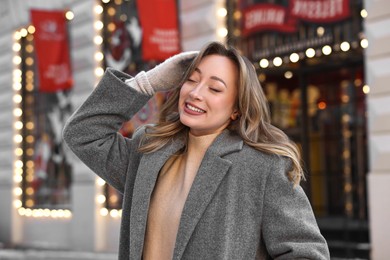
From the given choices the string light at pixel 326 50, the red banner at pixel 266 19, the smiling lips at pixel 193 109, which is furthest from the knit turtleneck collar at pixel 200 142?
the red banner at pixel 266 19

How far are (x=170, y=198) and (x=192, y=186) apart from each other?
0.34 feet

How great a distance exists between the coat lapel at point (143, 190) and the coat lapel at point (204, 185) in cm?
14

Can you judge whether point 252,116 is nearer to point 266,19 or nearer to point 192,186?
point 192,186

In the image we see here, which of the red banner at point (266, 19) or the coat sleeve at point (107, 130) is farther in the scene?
the red banner at point (266, 19)

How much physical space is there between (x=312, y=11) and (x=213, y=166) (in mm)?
6659

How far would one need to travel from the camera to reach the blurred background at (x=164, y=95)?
8.36 metres

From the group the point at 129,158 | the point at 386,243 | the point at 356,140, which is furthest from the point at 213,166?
the point at 356,140

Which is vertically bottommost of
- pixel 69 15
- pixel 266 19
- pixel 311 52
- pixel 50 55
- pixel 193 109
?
pixel 193 109

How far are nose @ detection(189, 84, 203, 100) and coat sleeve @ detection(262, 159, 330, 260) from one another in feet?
1.06

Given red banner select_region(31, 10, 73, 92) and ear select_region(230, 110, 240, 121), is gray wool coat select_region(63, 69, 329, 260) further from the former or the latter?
red banner select_region(31, 10, 73, 92)

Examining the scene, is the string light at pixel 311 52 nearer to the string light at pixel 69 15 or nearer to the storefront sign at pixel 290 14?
the storefront sign at pixel 290 14

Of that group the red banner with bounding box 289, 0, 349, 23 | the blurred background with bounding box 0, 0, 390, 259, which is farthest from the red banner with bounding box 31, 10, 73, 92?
the red banner with bounding box 289, 0, 349, 23

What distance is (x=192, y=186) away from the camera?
227 centimetres

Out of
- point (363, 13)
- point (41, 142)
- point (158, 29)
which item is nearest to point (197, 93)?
point (363, 13)
